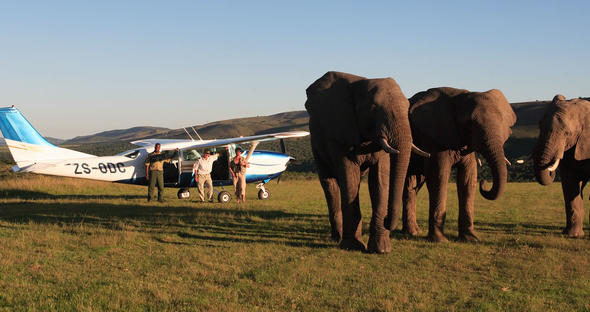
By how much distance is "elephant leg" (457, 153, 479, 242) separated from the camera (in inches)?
358

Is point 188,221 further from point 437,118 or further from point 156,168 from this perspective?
point 437,118

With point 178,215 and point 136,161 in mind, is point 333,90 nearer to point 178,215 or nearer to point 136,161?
point 178,215

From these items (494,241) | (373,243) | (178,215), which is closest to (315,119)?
(373,243)

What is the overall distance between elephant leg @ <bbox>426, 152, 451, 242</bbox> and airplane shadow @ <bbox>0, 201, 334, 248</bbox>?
1.94 metres

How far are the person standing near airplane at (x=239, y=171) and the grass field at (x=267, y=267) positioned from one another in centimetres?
403

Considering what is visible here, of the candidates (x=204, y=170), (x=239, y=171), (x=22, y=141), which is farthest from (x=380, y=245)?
(x=22, y=141)

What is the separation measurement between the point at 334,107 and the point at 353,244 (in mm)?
2299

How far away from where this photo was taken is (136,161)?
17.6 metres

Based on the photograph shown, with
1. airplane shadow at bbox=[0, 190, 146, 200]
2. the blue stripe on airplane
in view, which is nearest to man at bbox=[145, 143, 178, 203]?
airplane shadow at bbox=[0, 190, 146, 200]

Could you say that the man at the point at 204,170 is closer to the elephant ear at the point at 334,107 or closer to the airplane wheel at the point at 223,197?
the airplane wheel at the point at 223,197

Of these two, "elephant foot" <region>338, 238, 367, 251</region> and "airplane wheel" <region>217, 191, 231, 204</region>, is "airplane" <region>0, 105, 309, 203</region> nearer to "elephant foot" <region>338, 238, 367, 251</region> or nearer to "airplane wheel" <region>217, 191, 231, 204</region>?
"airplane wheel" <region>217, 191, 231, 204</region>

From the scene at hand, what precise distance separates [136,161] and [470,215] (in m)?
12.2

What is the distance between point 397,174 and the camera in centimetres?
775

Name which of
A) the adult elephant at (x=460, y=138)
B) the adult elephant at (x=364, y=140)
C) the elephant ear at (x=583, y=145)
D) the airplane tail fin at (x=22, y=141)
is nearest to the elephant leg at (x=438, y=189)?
the adult elephant at (x=460, y=138)
